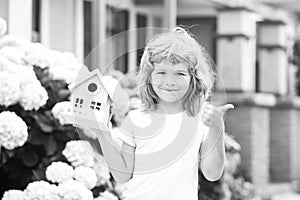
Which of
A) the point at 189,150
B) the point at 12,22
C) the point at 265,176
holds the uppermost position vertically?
the point at 12,22

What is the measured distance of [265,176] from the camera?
985 cm

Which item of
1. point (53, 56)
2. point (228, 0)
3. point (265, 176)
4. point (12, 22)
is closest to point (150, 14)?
point (228, 0)

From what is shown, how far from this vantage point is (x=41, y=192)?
4.17 m

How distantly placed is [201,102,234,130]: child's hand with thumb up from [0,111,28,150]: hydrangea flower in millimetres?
1574

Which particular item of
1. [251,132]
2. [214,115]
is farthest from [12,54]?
[251,132]

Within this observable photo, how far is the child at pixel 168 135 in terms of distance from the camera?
315 centimetres

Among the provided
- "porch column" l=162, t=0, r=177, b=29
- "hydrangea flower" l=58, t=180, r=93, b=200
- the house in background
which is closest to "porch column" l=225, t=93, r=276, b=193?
the house in background

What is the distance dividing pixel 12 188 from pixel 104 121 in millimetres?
1768

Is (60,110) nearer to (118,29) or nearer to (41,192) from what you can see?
(41,192)

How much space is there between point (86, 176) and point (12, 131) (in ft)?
1.66

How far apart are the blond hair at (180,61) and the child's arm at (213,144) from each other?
0.15m

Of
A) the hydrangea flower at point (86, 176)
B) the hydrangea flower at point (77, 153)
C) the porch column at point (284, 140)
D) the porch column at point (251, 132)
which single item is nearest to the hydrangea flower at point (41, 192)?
the hydrangea flower at point (86, 176)

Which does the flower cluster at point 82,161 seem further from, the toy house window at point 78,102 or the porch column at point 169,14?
the porch column at point 169,14

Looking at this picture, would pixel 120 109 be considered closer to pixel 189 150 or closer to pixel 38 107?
pixel 38 107
